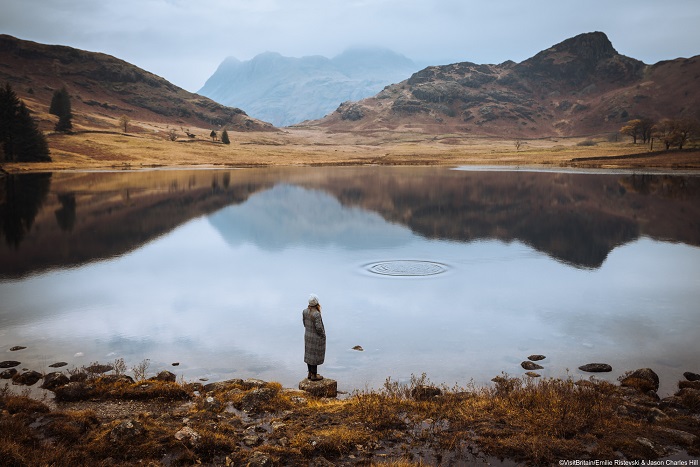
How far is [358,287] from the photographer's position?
2906 centimetres

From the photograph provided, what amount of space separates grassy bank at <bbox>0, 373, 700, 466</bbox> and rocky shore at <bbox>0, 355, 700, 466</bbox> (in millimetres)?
32

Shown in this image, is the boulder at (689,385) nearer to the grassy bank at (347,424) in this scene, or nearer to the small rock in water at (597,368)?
the grassy bank at (347,424)

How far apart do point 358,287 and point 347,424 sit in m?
16.5

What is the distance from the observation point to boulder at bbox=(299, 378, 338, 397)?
50.1ft

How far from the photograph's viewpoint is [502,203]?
2687 inches

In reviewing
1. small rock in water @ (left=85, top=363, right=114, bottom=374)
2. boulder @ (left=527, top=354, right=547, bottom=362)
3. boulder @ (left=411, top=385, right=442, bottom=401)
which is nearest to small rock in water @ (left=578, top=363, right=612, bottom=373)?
boulder @ (left=527, top=354, right=547, bottom=362)

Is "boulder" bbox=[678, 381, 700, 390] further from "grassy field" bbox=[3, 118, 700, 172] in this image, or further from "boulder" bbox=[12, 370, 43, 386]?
→ "grassy field" bbox=[3, 118, 700, 172]

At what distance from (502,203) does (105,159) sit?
11749cm

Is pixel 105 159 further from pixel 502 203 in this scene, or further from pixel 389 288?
pixel 389 288

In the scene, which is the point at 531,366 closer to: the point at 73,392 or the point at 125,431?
the point at 125,431

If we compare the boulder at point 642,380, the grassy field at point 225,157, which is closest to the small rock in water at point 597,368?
the boulder at point 642,380

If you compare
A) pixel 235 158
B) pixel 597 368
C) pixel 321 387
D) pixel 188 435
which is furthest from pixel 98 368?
pixel 235 158

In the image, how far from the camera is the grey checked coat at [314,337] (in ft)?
52.0

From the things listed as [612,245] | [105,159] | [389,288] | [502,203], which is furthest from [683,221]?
[105,159]
